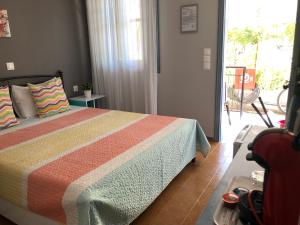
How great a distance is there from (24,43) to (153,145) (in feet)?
7.72

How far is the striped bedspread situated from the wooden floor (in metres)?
0.16

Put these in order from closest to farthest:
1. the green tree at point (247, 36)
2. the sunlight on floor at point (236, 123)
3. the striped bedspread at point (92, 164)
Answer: the striped bedspread at point (92, 164) < the sunlight on floor at point (236, 123) < the green tree at point (247, 36)

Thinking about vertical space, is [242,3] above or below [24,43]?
above

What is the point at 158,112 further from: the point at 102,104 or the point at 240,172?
the point at 240,172

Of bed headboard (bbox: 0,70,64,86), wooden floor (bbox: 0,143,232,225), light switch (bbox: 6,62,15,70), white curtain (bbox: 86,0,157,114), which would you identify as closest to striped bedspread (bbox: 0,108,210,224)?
wooden floor (bbox: 0,143,232,225)

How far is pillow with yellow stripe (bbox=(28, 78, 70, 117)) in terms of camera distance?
294 centimetres

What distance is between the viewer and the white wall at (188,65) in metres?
3.21

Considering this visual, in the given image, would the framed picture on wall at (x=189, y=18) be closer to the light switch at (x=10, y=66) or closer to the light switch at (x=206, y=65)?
the light switch at (x=206, y=65)

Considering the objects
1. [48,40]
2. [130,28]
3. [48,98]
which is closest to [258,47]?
[130,28]

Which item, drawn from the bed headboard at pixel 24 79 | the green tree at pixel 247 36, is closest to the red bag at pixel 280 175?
the bed headboard at pixel 24 79

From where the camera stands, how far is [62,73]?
3.73 m

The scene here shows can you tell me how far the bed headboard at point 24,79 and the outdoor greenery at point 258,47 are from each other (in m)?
3.94

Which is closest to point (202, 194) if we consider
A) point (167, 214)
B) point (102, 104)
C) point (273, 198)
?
point (167, 214)

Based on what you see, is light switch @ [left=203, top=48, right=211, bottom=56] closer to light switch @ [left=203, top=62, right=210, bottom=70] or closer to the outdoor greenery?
light switch @ [left=203, top=62, right=210, bottom=70]
